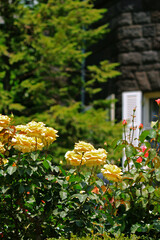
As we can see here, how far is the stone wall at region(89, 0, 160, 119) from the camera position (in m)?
6.25

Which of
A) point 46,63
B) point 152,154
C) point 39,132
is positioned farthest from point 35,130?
point 46,63

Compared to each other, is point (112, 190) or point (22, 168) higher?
point (22, 168)

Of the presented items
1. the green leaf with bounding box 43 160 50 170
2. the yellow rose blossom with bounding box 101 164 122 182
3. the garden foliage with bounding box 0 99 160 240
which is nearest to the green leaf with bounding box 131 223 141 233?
the garden foliage with bounding box 0 99 160 240

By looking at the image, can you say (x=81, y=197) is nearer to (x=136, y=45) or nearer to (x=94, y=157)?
(x=94, y=157)

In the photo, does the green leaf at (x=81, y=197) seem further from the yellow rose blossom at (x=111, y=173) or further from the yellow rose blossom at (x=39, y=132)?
the yellow rose blossom at (x=39, y=132)

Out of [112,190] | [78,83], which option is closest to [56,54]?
[78,83]

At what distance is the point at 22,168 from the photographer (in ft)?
6.20

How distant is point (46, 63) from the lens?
239 inches

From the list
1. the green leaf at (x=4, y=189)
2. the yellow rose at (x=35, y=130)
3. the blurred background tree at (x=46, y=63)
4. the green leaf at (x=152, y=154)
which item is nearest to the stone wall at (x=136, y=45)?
the blurred background tree at (x=46, y=63)

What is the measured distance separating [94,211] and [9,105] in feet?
13.2

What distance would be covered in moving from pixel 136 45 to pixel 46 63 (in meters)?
1.53

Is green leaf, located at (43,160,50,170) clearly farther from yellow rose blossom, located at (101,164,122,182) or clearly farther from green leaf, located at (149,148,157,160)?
green leaf, located at (149,148,157,160)

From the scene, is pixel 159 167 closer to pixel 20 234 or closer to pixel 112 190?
pixel 112 190

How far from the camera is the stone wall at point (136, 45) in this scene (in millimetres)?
6250
